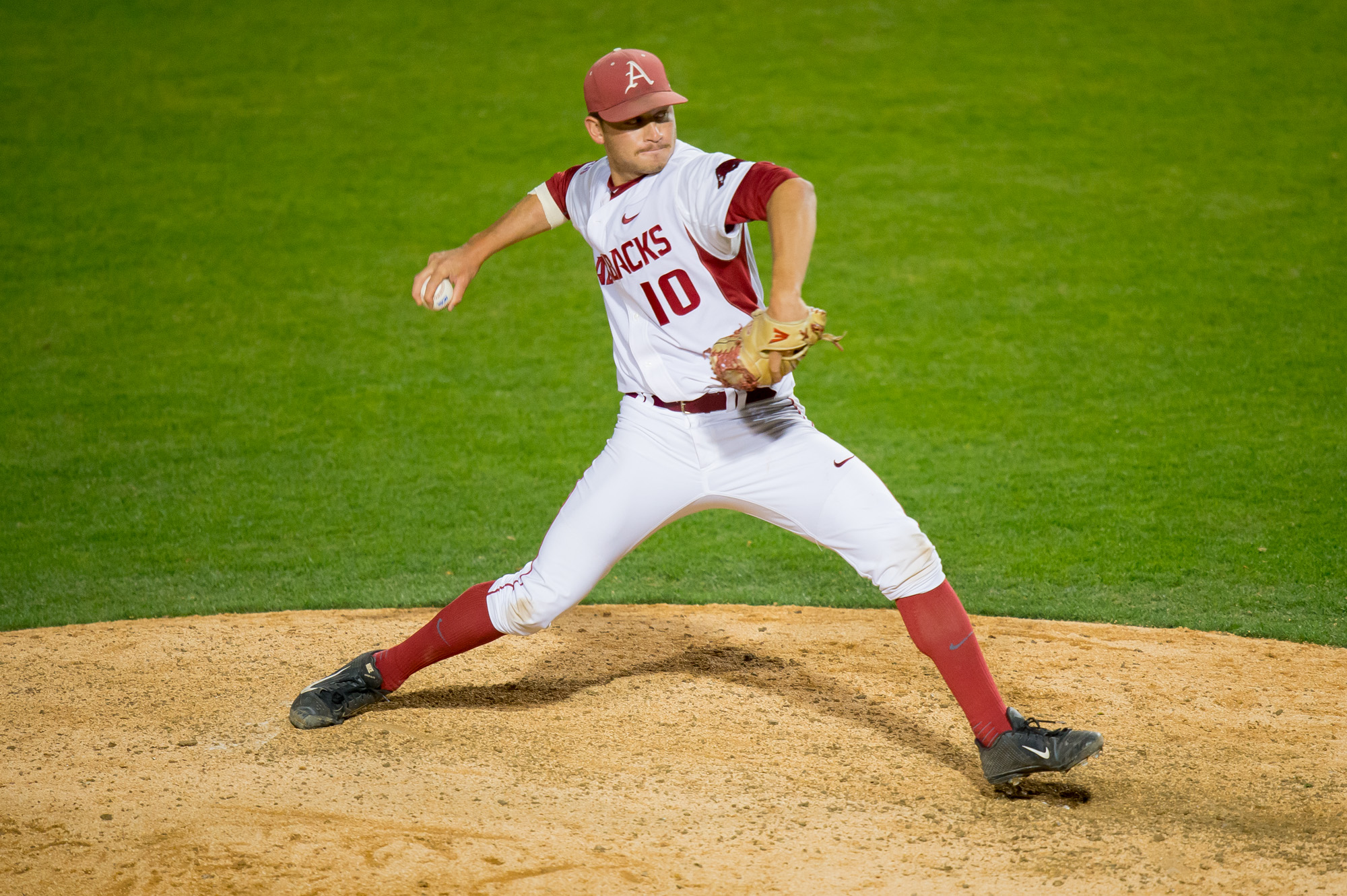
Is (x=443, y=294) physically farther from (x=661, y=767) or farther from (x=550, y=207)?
(x=661, y=767)

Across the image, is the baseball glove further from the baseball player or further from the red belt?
the red belt

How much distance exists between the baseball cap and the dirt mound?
79.3 inches

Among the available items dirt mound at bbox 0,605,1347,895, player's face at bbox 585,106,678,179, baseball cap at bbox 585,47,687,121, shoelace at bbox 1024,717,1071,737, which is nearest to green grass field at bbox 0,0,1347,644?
dirt mound at bbox 0,605,1347,895

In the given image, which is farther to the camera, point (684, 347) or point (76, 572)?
point (76, 572)

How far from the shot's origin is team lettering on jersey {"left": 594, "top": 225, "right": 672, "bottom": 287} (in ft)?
11.1

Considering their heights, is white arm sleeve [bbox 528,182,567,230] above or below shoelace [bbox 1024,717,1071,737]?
above

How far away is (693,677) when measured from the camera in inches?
176

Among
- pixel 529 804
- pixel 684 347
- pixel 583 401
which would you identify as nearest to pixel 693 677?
pixel 529 804

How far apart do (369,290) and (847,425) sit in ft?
15.7

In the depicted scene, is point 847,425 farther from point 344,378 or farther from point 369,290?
point 369,290

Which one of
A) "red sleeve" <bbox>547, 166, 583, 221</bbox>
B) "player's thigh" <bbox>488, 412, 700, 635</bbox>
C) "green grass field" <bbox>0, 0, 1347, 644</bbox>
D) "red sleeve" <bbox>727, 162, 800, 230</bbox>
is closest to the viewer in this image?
"red sleeve" <bbox>727, 162, 800, 230</bbox>

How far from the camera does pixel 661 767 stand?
3.66 m

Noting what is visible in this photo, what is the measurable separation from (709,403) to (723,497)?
0.29 m

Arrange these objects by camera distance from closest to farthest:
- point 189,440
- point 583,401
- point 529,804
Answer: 1. point 529,804
2. point 189,440
3. point 583,401
